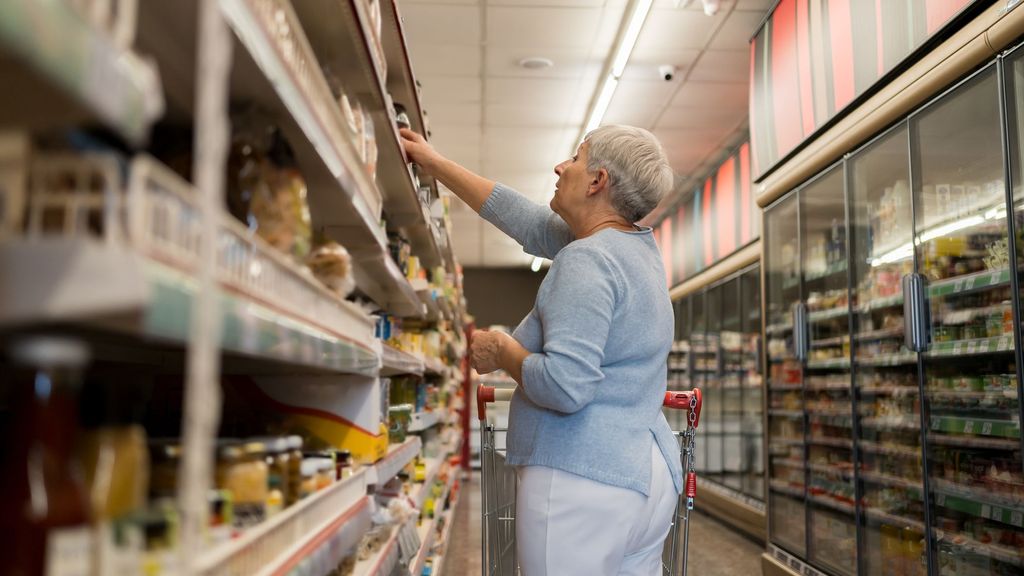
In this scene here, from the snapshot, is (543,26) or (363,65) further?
(543,26)

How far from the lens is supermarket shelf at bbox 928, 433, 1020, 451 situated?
2.97 meters

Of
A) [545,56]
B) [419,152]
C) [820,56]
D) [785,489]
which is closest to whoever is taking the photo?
[419,152]

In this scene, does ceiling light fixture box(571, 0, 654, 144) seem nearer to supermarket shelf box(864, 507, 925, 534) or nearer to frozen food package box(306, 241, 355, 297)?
supermarket shelf box(864, 507, 925, 534)

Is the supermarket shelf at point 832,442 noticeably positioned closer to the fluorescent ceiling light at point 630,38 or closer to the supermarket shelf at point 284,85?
the fluorescent ceiling light at point 630,38

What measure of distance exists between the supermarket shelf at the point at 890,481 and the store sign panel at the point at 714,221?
2892 millimetres

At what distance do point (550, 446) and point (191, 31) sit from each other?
1.20 meters

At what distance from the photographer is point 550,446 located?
190 centimetres

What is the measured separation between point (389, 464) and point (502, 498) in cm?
64

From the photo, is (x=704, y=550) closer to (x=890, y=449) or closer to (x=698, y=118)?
(x=890, y=449)

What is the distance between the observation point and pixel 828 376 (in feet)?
14.7

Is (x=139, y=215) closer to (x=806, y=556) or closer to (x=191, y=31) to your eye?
(x=191, y=31)

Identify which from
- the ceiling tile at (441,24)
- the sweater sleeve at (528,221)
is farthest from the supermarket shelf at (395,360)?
the ceiling tile at (441,24)

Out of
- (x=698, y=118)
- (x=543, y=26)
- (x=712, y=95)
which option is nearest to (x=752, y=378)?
(x=698, y=118)

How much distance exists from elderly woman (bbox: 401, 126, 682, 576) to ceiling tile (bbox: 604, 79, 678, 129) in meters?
4.88
